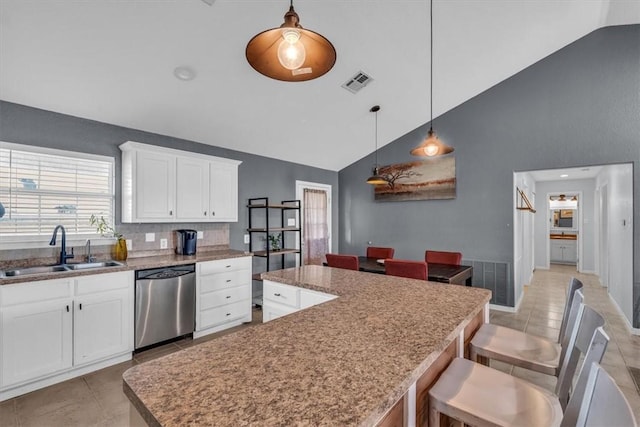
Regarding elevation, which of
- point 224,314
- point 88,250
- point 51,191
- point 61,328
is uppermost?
point 51,191

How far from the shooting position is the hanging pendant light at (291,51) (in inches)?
45.5

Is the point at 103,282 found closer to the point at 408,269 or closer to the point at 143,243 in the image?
the point at 143,243

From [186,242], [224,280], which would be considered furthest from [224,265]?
[186,242]

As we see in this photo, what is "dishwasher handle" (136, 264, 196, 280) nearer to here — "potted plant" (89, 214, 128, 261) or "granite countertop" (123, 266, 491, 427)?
"potted plant" (89, 214, 128, 261)

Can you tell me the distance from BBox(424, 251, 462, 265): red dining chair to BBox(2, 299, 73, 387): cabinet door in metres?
3.93

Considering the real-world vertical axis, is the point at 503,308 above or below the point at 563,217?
below

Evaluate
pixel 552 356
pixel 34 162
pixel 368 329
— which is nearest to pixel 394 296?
pixel 368 329

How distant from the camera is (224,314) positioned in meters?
3.56

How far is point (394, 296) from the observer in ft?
5.45

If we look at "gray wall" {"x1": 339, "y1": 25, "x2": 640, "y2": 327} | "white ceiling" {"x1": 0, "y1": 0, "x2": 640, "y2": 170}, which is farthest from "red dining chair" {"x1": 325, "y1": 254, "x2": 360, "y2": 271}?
"gray wall" {"x1": 339, "y1": 25, "x2": 640, "y2": 327}

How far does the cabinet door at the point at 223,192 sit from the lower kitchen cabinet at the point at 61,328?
1.31 m

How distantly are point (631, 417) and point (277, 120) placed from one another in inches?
157

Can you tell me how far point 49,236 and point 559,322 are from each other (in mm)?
5922

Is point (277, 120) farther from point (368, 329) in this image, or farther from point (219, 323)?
point (368, 329)
